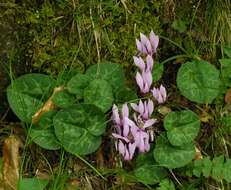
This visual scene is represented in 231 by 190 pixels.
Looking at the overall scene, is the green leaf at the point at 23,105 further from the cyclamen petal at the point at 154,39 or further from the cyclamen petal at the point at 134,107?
the cyclamen petal at the point at 154,39

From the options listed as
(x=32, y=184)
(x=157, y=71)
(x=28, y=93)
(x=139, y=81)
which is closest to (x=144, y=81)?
(x=139, y=81)

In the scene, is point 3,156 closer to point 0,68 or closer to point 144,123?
point 0,68

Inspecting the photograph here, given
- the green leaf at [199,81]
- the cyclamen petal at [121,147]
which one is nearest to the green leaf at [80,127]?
the cyclamen petal at [121,147]

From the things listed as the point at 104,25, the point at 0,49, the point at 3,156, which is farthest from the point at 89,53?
the point at 3,156

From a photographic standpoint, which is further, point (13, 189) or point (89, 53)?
point (89, 53)

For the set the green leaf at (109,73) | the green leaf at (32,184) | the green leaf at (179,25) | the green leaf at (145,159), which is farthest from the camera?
the green leaf at (179,25)

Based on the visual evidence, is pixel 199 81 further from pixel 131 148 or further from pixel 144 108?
pixel 131 148

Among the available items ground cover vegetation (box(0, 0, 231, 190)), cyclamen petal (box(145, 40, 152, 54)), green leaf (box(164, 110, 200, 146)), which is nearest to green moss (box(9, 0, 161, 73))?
ground cover vegetation (box(0, 0, 231, 190))
